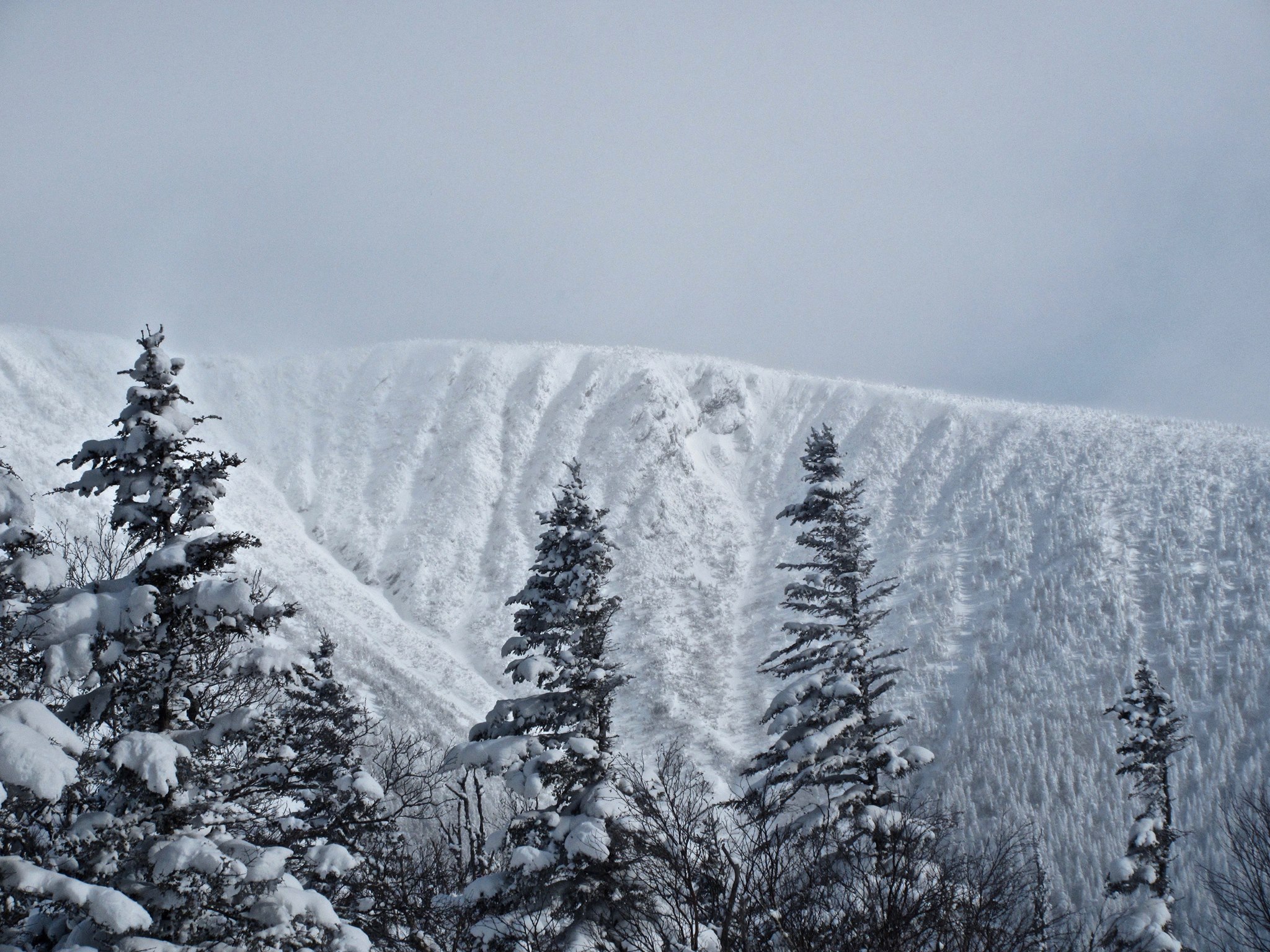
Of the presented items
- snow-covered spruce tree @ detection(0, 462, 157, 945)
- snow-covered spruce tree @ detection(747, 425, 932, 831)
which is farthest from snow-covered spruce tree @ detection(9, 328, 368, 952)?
snow-covered spruce tree @ detection(747, 425, 932, 831)

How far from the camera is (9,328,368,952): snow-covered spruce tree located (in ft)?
25.9

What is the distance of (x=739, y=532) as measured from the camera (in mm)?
147250

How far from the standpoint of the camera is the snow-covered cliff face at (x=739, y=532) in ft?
268

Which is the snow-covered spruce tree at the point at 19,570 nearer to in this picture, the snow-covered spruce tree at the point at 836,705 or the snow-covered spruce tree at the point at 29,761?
the snow-covered spruce tree at the point at 29,761

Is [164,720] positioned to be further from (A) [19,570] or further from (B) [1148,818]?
(B) [1148,818]

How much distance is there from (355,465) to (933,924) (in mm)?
166291

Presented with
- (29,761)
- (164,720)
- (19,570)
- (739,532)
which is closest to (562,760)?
(164,720)

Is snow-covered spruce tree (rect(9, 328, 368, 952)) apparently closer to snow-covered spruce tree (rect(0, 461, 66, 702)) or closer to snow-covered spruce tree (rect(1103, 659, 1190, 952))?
snow-covered spruce tree (rect(0, 461, 66, 702))

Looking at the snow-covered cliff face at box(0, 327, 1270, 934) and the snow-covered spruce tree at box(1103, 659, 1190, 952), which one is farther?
the snow-covered cliff face at box(0, 327, 1270, 934)

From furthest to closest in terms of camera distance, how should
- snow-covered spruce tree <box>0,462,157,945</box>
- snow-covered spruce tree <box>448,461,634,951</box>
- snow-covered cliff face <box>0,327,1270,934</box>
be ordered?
snow-covered cliff face <box>0,327,1270,934</box>, snow-covered spruce tree <box>448,461,634,951</box>, snow-covered spruce tree <box>0,462,157,945</box>

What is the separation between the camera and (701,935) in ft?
38.3

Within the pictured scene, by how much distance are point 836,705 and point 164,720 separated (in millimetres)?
13453

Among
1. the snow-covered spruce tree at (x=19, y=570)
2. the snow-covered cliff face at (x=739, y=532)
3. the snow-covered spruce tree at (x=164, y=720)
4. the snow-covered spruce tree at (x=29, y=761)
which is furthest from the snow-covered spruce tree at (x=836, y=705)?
the snow-covered cliff face at (x=739, y=532)

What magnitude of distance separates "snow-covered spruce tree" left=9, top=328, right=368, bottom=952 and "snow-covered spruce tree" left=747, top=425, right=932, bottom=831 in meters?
9.36
